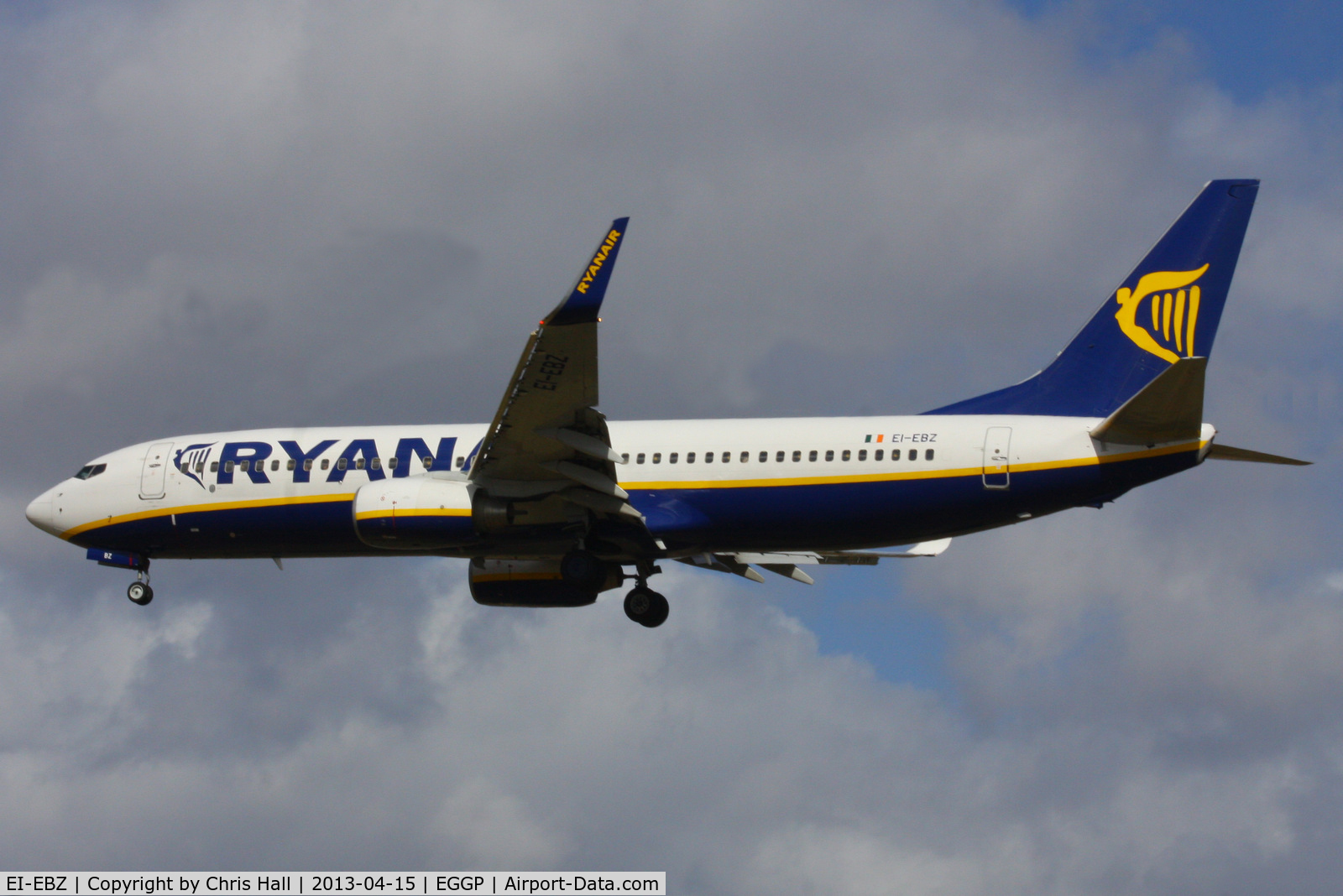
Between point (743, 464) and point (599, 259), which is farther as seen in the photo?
point (743, 464)

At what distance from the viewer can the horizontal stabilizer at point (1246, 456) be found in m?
29.1

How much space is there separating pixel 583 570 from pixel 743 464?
3.91 meters

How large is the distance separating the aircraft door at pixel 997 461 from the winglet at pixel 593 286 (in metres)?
8.08

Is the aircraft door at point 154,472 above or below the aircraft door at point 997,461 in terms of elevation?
above

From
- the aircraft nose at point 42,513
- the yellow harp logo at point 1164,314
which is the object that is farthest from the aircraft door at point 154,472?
the yellow harp logo at point 1164,314

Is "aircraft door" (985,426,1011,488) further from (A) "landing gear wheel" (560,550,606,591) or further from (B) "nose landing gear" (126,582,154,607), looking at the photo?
(B) "nose landing gear" (126,582,154,607)

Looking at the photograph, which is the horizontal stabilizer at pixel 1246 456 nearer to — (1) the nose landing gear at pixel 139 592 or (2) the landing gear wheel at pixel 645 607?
(2) the landing gear wheel at pixel 645 607

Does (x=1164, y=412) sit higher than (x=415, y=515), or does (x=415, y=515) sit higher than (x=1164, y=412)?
(x=415, y=515)

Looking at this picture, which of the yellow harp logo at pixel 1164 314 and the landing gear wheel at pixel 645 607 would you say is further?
the landing gear wheel at pixel 645 607

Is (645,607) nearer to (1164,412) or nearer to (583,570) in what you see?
(583,570)

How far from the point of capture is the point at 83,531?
35.9 m

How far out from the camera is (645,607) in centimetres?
3450

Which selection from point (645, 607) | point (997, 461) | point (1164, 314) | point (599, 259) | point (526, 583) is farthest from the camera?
point (526, 583)

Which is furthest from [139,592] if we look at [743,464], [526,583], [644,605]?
[743,464]
